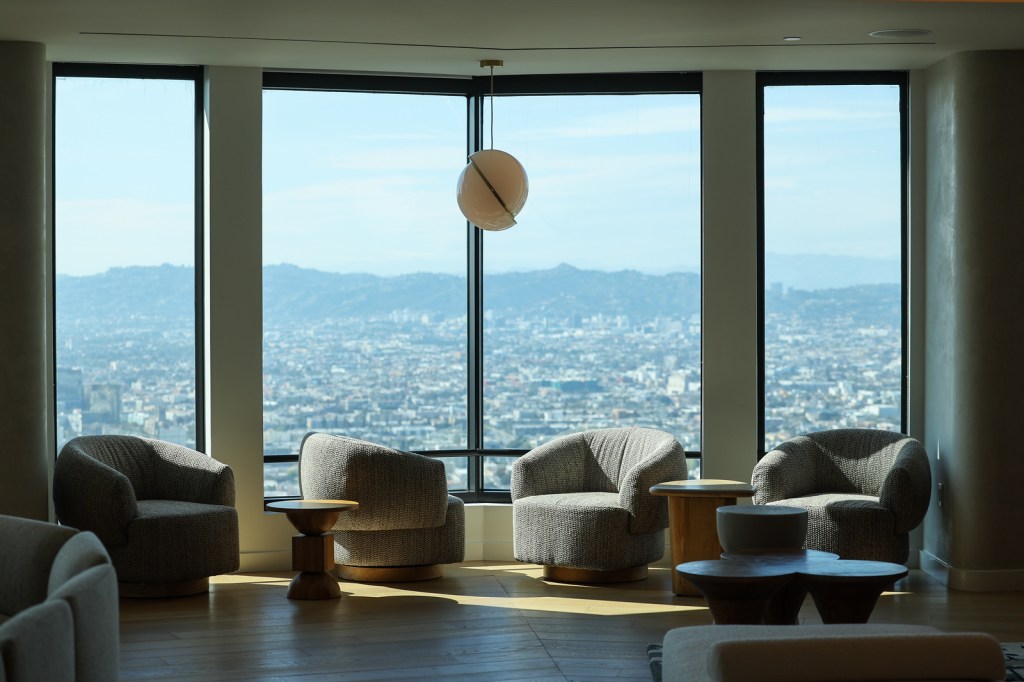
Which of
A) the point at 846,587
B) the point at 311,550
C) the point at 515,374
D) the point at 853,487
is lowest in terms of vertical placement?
the point at 311,550

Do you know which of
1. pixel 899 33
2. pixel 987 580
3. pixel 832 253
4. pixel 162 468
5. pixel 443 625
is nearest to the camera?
pixel 443 625

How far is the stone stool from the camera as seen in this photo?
16.8 ft

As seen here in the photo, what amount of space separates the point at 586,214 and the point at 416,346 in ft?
4.39

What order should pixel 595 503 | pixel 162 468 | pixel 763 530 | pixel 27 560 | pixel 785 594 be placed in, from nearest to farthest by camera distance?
1. pixel 27 560
2. pixel 785 594
3. pixel 763 530
4. pixel 595 503
5. pixel 162 468

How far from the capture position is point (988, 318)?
638cm

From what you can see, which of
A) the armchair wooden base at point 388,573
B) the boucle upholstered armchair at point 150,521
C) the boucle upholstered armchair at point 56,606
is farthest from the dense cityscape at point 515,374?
the boucle upholstered armchair at point 56,606

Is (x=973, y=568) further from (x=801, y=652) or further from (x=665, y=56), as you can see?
(x=801, y=652)

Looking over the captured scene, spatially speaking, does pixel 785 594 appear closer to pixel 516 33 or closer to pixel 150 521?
pixel 516 33

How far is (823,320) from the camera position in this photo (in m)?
7.35

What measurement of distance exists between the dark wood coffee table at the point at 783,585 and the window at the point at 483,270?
9.09 feet

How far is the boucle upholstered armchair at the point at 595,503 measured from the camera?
Answer: 20.9ft

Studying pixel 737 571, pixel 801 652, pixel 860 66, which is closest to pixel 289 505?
pixel 737 571

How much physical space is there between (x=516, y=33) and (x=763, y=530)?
107 inches

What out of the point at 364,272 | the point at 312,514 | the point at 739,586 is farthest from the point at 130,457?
the point at 739,586
